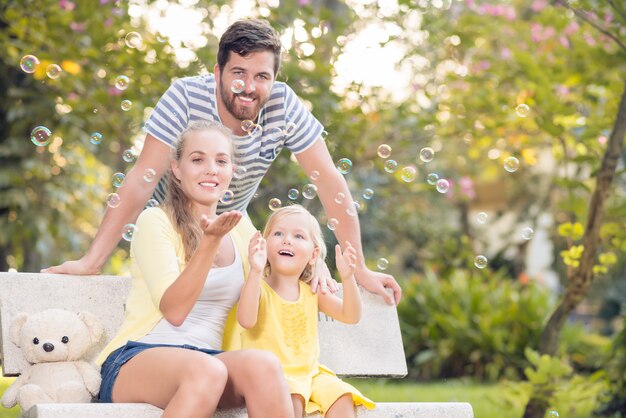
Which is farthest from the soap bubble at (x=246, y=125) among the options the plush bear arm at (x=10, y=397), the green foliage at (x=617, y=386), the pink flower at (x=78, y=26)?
the green foliage at (x=617, y=386)

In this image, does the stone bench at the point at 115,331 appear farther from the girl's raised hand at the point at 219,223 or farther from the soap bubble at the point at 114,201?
the girl's raised hand at the point at 219,223

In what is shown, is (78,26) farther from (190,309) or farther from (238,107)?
(190,309)

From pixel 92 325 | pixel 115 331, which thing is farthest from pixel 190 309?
pixel 115 331

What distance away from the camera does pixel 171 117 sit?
315 cm

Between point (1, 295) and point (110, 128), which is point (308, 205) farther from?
point (1, 295)

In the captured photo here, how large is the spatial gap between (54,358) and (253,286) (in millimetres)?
653

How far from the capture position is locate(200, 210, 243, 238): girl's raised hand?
240 cm

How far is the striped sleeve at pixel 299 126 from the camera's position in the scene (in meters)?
3.31

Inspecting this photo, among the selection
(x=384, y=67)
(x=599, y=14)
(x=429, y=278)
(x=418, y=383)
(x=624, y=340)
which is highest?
(x=599, y=14)

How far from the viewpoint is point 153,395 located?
252 cm

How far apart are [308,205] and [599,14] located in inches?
104

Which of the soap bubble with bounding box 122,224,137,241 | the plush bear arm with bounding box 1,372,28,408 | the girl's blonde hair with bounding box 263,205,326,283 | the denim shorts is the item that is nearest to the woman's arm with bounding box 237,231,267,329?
the denim shorts

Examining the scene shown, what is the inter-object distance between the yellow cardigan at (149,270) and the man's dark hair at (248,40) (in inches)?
24.3

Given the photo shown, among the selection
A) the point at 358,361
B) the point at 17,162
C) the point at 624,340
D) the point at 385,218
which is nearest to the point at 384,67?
the point at 624,340
